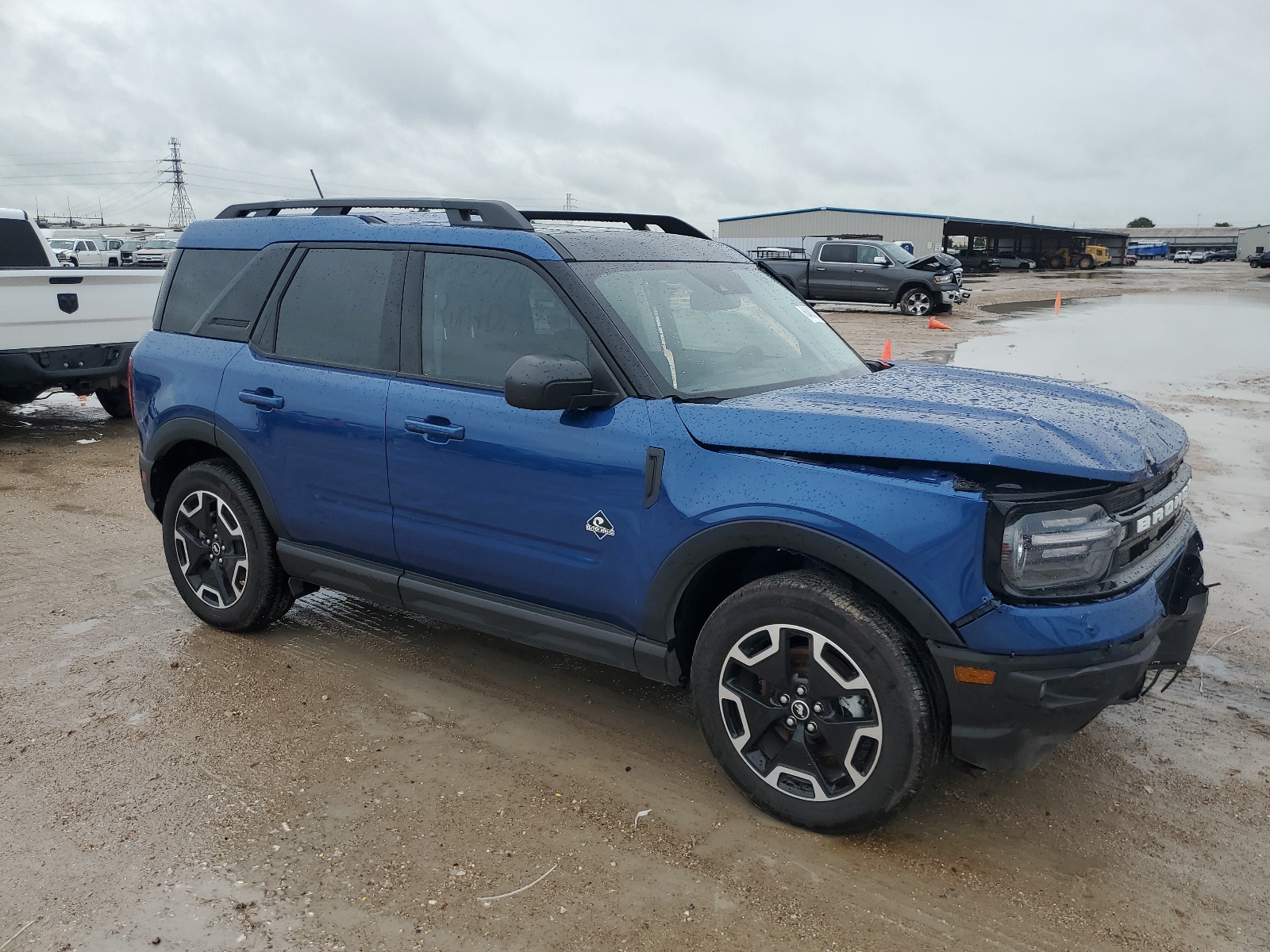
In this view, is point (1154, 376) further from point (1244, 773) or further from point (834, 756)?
point (834, 756)

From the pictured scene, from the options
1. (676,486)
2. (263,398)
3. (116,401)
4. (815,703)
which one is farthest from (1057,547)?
(116,401)

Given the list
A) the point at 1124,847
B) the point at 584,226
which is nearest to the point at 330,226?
the point at 584,226

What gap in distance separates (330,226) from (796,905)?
3292 mm

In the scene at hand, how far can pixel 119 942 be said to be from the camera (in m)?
2.74

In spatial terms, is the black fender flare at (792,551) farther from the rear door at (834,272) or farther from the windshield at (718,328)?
the rear door at (834,272)

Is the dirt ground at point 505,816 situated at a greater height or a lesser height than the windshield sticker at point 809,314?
lesser

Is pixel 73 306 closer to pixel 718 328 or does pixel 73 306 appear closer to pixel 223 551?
pixel 223 551

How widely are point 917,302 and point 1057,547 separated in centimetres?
2356

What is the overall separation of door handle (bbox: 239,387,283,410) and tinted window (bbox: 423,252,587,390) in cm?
83

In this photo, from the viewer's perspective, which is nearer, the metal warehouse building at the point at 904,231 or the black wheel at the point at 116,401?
the black wheel at the point at 116,401

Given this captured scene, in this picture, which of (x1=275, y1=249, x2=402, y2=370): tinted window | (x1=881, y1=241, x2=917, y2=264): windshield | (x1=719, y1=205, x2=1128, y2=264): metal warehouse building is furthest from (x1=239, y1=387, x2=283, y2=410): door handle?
(x1=719, y1=205, x2=1128, y2=264): metal warehouse building

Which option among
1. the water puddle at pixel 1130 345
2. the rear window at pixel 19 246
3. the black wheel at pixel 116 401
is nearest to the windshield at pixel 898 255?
the water puddle at pixel 1130 345

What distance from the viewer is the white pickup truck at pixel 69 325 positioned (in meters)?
8.84

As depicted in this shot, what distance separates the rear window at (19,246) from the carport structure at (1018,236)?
59.1 metres
